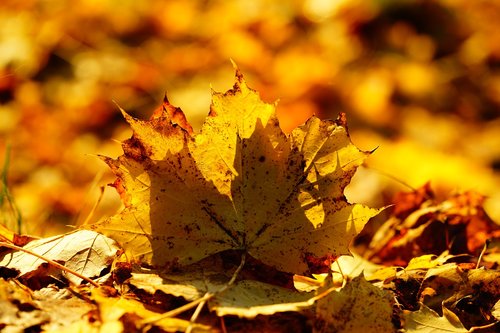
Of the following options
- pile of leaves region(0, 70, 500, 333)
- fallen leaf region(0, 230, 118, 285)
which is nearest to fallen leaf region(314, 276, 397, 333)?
pile of leaves region(0, 70, 500, 333)

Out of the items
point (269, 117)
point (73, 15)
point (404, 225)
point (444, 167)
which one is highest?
point (73, 15)

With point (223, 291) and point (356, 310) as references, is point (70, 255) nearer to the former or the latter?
point (223, 291)

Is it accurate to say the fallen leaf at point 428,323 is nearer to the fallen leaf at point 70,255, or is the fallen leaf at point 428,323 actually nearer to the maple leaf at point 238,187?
the maple leaf at point 238,187

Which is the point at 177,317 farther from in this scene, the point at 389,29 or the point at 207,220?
the point at 389,29

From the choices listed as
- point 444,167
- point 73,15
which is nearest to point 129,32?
point 73,15

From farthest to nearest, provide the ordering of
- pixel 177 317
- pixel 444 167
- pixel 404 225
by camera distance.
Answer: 1. pixel 444 167
2. pixel 404 225
3. pixel 177 317

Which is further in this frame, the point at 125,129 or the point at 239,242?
the point at 125,129

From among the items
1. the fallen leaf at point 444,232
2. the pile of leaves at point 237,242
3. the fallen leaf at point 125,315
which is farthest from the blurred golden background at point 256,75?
the fallen leaf at point 125,315
